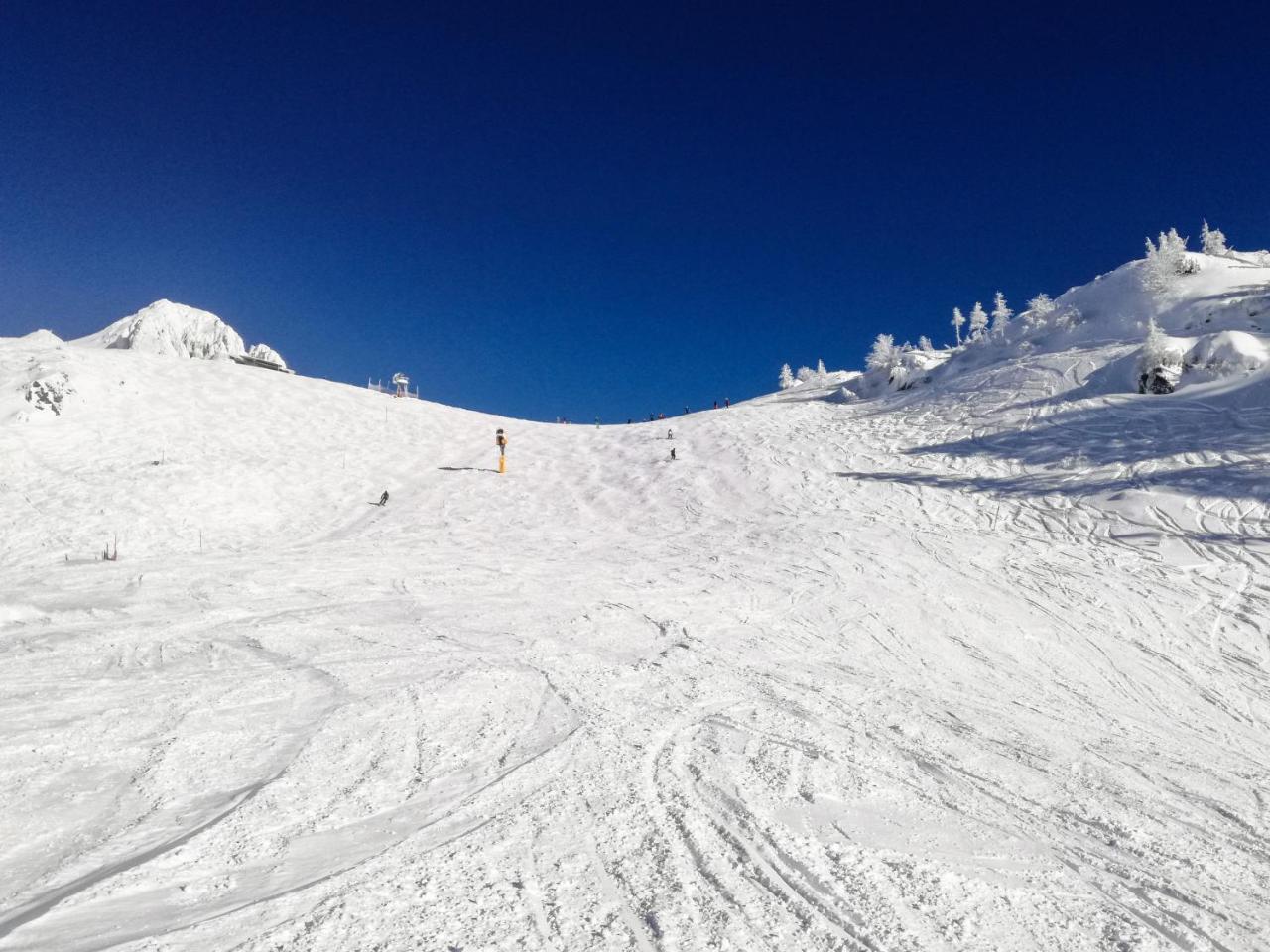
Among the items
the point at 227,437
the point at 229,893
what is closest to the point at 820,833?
the point at 229,893

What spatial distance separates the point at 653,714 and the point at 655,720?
0.15m

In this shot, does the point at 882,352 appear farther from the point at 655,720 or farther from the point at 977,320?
the point at 655,720

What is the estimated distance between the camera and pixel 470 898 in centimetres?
327

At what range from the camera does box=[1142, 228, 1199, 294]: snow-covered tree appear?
126ft

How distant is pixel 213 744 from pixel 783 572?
391 inches

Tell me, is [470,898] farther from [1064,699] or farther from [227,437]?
[227,437]

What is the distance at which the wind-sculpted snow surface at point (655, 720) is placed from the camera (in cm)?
330

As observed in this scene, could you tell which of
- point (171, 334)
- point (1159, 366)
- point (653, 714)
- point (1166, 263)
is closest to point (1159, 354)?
point (1159, 366)

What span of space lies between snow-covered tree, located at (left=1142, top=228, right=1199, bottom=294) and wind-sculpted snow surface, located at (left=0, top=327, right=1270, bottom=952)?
88.6ft

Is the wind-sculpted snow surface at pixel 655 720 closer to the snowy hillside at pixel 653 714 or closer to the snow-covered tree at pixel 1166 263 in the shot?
the snowy hillside at pixel 653 714

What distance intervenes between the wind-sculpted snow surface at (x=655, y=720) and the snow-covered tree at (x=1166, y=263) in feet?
88.6

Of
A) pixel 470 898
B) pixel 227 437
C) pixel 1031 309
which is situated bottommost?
pixel 470 898

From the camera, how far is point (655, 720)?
5.90 m

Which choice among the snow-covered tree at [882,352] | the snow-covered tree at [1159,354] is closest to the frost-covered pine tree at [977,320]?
the snow-covered tree at [882,352]
